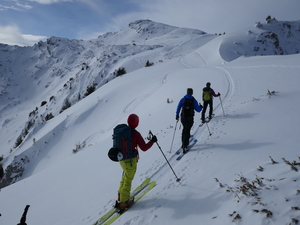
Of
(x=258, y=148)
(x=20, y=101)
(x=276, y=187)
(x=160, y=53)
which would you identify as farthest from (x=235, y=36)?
(x=20, y=101)

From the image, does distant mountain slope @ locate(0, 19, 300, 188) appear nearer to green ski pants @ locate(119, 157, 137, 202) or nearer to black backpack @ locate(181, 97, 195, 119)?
green ski pants @ locate(119, 157, 137, 202)

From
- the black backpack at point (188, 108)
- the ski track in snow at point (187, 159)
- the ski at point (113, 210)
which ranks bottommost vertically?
the ski track in snow at point (187, 159)

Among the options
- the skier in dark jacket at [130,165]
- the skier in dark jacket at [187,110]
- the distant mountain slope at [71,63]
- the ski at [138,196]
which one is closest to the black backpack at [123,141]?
the skier in dark jacket at [130,165]

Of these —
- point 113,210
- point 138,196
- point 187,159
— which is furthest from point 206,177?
point 113,210

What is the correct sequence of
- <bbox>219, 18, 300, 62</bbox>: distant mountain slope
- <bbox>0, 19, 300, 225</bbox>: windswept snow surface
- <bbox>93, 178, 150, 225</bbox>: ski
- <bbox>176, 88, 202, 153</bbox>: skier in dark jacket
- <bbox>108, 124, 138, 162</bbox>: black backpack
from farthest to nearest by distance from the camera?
1. <bbox>219, 18, 300, 62</bbox>: distant mountain slope
2. <bbox>176, 88, 202, 153</bbox>: skier in dark jacket
3. <bbox>93, 178, 150, 225</bbox>: ski
4. <bbox>108, 124, 138, 162</bbox>: black backpack
5. <bbox>0, 19, 300, 225</bbox>: windswept snow surface

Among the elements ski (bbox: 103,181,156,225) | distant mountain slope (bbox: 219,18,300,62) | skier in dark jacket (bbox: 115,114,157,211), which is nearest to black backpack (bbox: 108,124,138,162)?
skier in dark jacket (bbox: 115,114,157,211)

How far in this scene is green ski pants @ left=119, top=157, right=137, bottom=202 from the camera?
13.2 ft

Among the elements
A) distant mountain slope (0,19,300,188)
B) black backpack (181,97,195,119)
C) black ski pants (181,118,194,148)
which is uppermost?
distant mountain slope (0,19,300,188)

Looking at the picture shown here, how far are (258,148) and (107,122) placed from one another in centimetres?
1376

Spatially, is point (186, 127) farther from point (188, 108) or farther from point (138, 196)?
point (138, 196)

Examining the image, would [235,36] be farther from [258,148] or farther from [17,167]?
[17,167]

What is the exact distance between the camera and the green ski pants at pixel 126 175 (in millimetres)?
4021

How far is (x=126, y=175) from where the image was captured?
409 cm

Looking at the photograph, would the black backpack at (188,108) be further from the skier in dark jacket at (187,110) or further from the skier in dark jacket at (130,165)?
the skier in dark jacket at (130,165)
